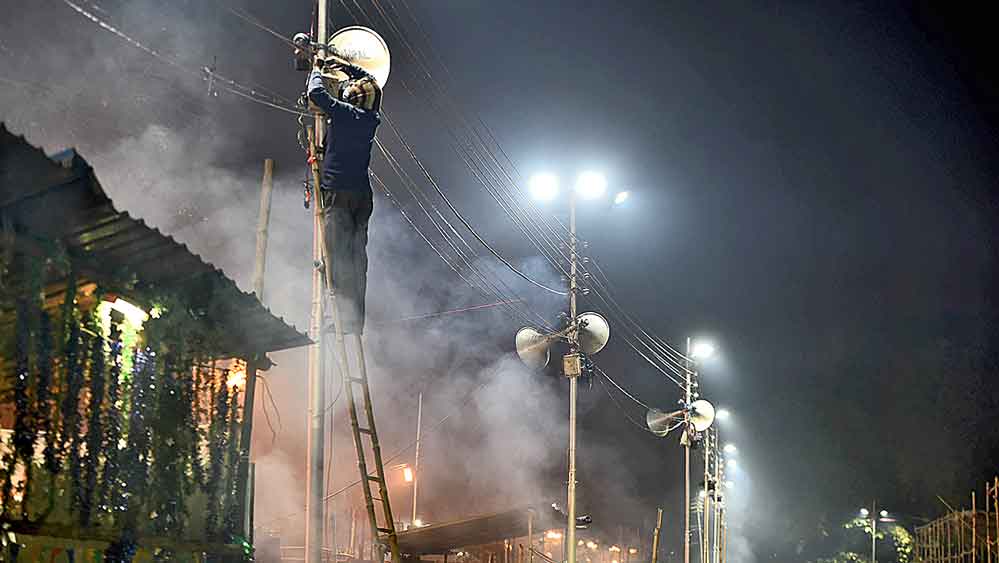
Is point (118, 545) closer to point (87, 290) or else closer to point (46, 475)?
point (46, 475)

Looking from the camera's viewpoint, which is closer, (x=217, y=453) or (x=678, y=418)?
(x=217, y=453)

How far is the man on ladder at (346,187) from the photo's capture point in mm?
7438

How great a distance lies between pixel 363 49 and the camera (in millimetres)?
8297

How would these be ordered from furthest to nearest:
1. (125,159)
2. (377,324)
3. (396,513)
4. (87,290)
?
(396,513) < (377,324) < (125,159) < (87,290)

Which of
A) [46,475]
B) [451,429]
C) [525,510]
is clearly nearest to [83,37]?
[46,475]

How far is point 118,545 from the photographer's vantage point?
6996 millimetres

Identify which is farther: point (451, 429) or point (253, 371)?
point (451, 429)

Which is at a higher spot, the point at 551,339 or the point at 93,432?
the point at 551,339

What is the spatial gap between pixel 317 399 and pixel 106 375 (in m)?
1.62

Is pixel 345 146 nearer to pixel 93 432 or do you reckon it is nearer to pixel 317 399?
pixel 317 399

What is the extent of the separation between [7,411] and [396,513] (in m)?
32.8

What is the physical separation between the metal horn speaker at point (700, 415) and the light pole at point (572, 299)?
9238mm

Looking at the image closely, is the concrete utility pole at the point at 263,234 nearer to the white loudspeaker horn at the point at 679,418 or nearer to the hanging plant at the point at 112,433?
the hanging plant at the point at 112,433

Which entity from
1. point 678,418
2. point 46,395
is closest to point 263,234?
point 46,395
